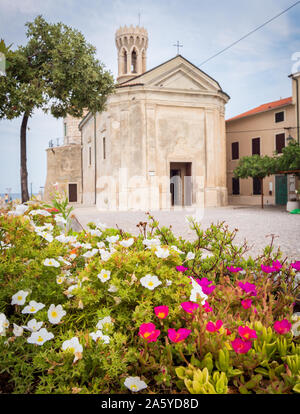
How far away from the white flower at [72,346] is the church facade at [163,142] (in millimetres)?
21360

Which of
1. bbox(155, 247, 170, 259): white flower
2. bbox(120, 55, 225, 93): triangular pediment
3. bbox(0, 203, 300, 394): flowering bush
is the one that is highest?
bbox(120, 55, 225, 93): triangular pediment

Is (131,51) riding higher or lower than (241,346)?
higher

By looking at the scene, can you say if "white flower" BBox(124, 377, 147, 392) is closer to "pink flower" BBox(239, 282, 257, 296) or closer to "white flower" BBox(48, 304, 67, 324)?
"white flower" BBox(48, 304, 67, 324)

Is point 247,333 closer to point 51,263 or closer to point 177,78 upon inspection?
point 51,263

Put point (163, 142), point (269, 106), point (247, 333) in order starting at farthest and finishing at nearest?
point (269, 106)
point (163, 142)
point (247, 333)

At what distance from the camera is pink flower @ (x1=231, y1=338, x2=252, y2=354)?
1523mm

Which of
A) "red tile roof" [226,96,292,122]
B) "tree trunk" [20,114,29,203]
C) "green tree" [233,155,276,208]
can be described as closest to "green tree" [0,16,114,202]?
"tree trunk" [20,114,29,203]

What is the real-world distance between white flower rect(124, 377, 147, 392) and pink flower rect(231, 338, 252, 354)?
1.38 ft

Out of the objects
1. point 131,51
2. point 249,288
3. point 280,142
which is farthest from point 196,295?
point 131,51

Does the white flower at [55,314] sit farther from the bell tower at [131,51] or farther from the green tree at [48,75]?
the bell tower at [131,51]

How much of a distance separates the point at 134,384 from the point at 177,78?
25.0 metres

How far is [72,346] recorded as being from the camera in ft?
5.11
